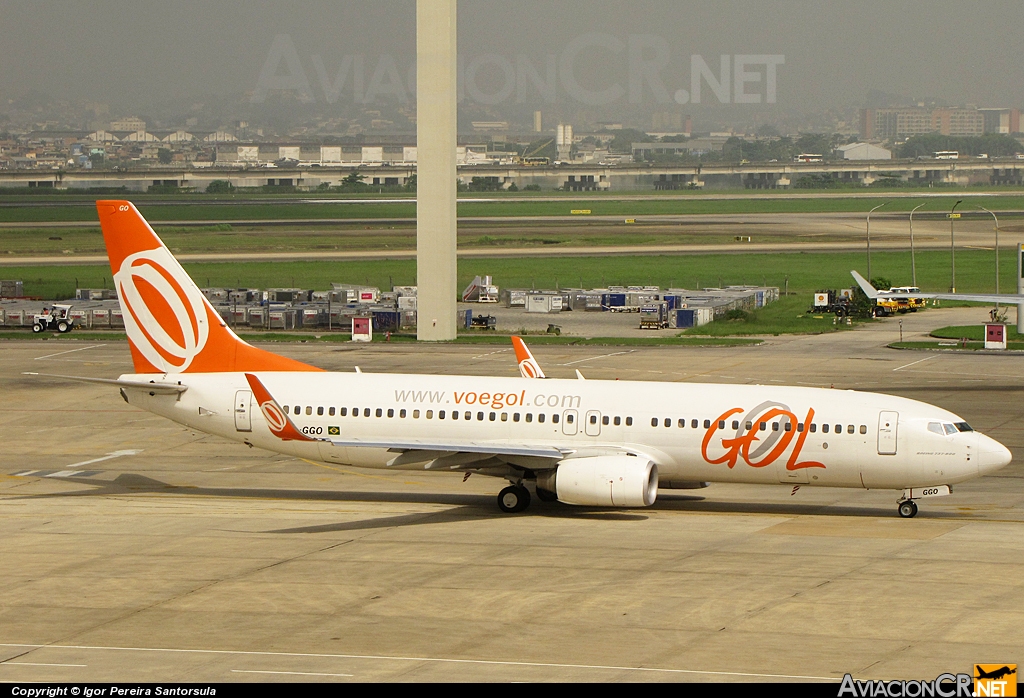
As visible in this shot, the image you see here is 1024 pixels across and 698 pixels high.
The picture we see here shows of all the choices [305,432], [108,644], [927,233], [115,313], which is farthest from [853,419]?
[927,233]

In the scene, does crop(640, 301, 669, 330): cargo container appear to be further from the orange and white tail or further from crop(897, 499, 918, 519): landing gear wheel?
crop(897, 499, 918, 519): landing gear wheel

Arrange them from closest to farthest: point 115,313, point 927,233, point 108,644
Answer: point 108,644, point 115,313, point 927,233

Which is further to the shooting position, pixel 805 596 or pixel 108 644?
pixel 805 596

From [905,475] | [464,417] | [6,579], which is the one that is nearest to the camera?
[6,579]

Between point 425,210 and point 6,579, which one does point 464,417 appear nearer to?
point 6,579

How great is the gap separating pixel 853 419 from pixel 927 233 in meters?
171

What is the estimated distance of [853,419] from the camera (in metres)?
37.7

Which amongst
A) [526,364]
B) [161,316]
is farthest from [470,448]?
[161,316]

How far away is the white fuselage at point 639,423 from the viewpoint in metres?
37.5

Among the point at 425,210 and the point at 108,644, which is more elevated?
the point at 425,210

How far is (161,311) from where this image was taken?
1676 inches

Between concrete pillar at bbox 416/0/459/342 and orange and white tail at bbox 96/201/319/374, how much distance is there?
1810 inches

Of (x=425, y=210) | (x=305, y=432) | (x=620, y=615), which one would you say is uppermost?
(x=425, y=210)

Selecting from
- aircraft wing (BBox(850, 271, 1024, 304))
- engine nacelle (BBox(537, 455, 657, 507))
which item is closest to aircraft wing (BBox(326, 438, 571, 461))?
engine nacelle (BBox(537, 455, 657, 507))
